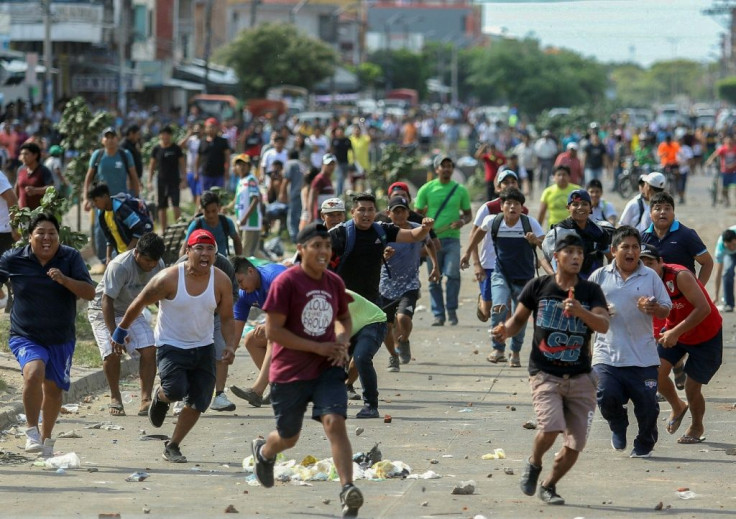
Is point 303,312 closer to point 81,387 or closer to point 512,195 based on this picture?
point 81,387

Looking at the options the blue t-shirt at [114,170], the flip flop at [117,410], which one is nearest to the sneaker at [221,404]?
the flip flop at [117,410]

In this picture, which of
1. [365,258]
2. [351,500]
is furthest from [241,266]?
[351,500]

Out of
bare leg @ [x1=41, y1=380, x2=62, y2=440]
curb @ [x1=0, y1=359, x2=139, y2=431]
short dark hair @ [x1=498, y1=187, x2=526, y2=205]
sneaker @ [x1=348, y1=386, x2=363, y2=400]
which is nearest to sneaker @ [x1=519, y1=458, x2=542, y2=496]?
bare leg @ [x1=41, y1=380, x2=62, y2=440]

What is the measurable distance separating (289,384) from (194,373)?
1672 mm

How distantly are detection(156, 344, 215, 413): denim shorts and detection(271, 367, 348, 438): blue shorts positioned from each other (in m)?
1.49

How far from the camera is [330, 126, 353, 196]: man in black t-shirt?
29.8 metres

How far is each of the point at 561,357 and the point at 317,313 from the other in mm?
1357

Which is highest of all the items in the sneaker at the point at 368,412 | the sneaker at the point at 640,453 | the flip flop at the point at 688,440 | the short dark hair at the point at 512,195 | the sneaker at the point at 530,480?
the short dark hair at the point at 512,195

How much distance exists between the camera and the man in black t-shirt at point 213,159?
22766 mm

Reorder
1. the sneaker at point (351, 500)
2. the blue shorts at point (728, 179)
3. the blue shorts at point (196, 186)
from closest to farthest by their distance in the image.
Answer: the sneaker at point (351, 500) → the blue shorts at point (196, 186) → the blue shorts at point (728, 179)

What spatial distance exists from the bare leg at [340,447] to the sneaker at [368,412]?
3.16m

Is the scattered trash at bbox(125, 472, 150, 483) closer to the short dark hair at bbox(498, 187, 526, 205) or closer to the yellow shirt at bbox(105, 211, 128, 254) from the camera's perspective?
the yellow shirt at bbox(105, 211, 128, 254)

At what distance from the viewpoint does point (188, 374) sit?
30.2ft

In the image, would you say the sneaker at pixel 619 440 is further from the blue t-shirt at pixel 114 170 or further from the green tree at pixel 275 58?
the green tree at pixel 275 58
